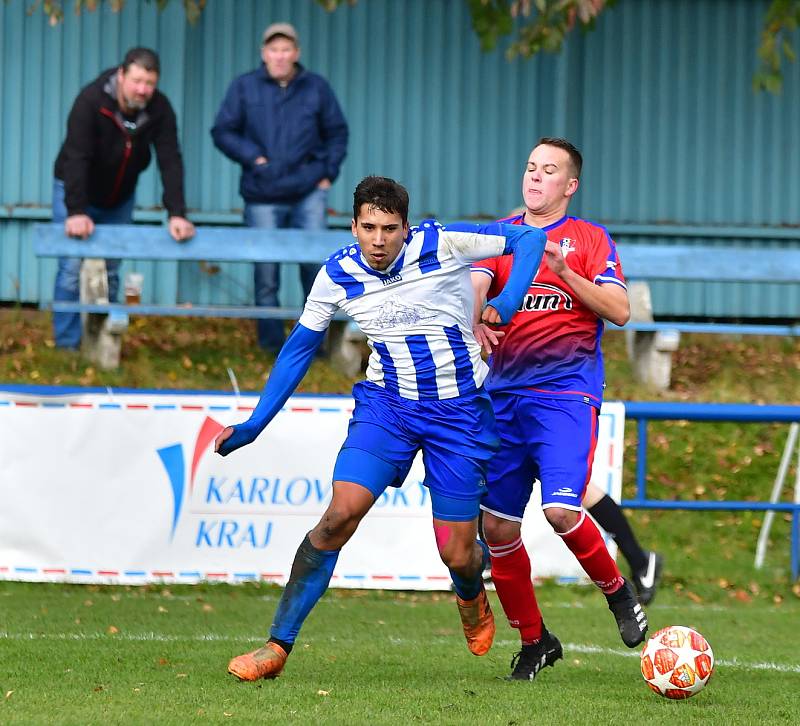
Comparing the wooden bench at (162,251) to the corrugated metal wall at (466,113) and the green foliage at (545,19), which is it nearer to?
the green foliage at (545,19)

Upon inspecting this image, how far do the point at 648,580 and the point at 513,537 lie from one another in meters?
2.45

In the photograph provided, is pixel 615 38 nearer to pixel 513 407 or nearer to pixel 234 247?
pixel 234 247

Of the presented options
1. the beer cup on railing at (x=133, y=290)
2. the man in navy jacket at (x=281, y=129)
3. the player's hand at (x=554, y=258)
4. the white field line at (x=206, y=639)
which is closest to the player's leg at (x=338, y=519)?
the player's hand at (x=554, y=258)

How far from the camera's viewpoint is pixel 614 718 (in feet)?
18.1

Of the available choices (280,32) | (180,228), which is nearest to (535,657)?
(180,228)

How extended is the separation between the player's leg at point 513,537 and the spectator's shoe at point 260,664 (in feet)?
3.50

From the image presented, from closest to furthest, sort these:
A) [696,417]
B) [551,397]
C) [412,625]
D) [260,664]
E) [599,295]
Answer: [260,664] → [599,295] → [551,397] → [412,625] → [696,417]

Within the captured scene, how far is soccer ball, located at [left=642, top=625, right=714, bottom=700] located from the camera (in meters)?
5.93

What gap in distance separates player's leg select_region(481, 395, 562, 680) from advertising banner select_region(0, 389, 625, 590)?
2.74 m

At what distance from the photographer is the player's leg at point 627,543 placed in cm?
884

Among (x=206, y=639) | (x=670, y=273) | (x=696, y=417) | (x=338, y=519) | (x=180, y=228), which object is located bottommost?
(x=206, y=639)

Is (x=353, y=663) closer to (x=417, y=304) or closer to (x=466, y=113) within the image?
(x=417, y=304)

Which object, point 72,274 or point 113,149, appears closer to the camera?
point 113,149

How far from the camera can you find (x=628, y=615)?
6.45 metres
